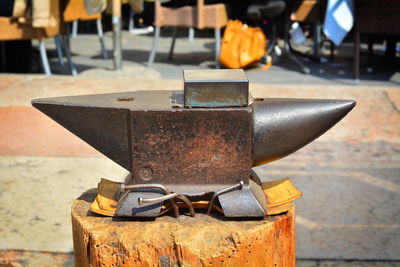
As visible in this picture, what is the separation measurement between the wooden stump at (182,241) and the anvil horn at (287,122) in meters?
0.19

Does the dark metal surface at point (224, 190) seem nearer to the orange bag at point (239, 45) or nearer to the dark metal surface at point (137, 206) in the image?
the dark metal surface at point (137, 206)

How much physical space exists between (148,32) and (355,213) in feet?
26.4

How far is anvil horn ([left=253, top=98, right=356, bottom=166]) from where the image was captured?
1592 millimetres

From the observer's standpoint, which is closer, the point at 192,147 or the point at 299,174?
the point at 192,147

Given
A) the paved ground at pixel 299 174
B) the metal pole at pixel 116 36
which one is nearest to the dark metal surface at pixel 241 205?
the paved ground at pixel 299 174

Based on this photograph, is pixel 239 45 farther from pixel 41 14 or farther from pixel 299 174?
pixel 299 174

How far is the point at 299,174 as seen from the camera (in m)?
3.18

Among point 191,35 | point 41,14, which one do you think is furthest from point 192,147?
point 191,35

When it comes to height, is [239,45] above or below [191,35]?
above

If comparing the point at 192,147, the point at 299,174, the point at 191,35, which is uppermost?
the point at 192,147

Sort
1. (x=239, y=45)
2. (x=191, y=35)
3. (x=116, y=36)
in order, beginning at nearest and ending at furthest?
(x=116, y=36)
(x=239, y=45)
(x=191, y=35)

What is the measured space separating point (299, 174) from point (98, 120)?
179cm

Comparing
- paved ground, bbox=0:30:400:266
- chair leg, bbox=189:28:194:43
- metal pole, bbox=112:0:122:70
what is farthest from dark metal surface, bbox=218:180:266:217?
chair leg, bbox=189:28:194:43

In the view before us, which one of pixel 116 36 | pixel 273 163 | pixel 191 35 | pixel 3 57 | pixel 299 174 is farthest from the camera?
pixel 191 35
